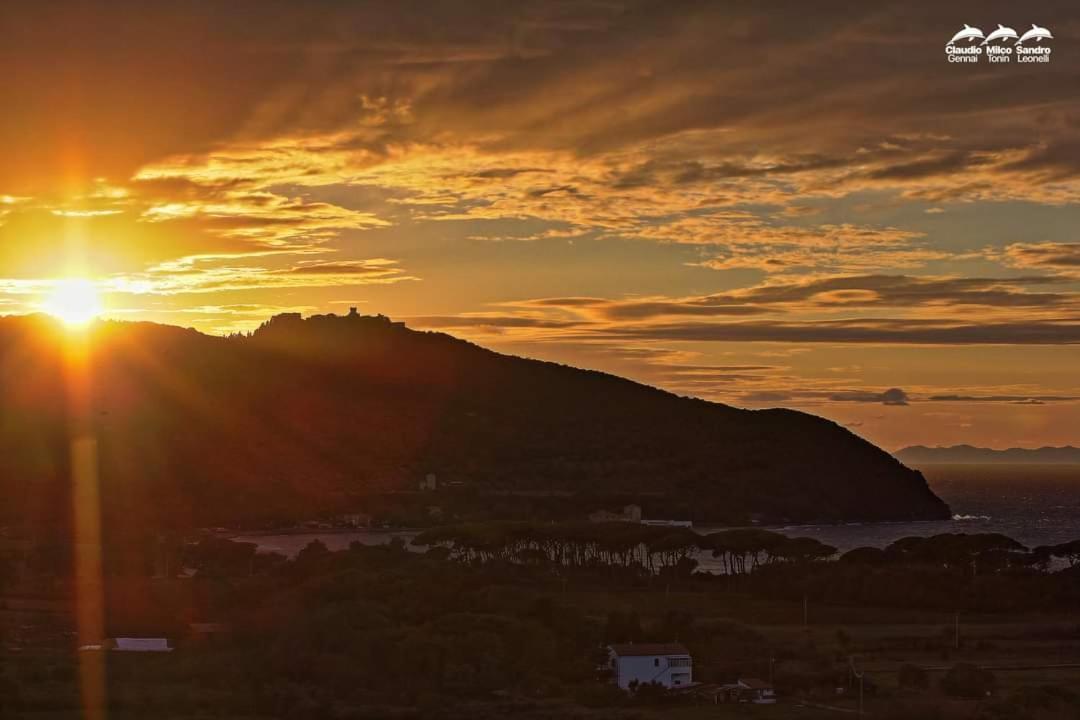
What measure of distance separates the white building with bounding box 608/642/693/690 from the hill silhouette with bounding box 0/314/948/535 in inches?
3031

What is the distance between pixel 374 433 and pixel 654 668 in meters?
127

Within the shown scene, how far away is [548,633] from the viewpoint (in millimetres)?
50500

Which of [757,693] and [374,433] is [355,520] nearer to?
[374,433]

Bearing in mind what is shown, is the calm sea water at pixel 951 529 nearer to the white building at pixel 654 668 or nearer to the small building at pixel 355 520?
the small building at pixel 355 520

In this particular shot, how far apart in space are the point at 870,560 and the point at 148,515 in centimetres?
5867

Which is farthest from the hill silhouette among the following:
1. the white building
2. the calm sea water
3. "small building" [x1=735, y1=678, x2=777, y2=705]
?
"small building" [x1=735, y1=678, x2=777, y2=705]

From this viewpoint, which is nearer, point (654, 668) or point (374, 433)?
point (654, 668)

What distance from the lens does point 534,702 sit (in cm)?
4128

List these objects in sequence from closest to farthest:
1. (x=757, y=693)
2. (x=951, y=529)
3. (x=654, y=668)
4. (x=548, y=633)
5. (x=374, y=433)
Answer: (x=757, y=693) → (x=654, y=668) → (x=548, y=633) → (x=951, y=529) → (x=374, y=433)

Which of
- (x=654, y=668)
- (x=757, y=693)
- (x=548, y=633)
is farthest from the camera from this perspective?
(x=548, y=633)

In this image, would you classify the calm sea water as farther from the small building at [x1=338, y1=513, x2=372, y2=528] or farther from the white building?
the white building

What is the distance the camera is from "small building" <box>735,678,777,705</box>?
41.6 meters

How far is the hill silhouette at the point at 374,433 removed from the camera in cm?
13675

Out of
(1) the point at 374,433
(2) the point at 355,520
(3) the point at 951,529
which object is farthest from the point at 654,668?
(1) the point at 374,433
